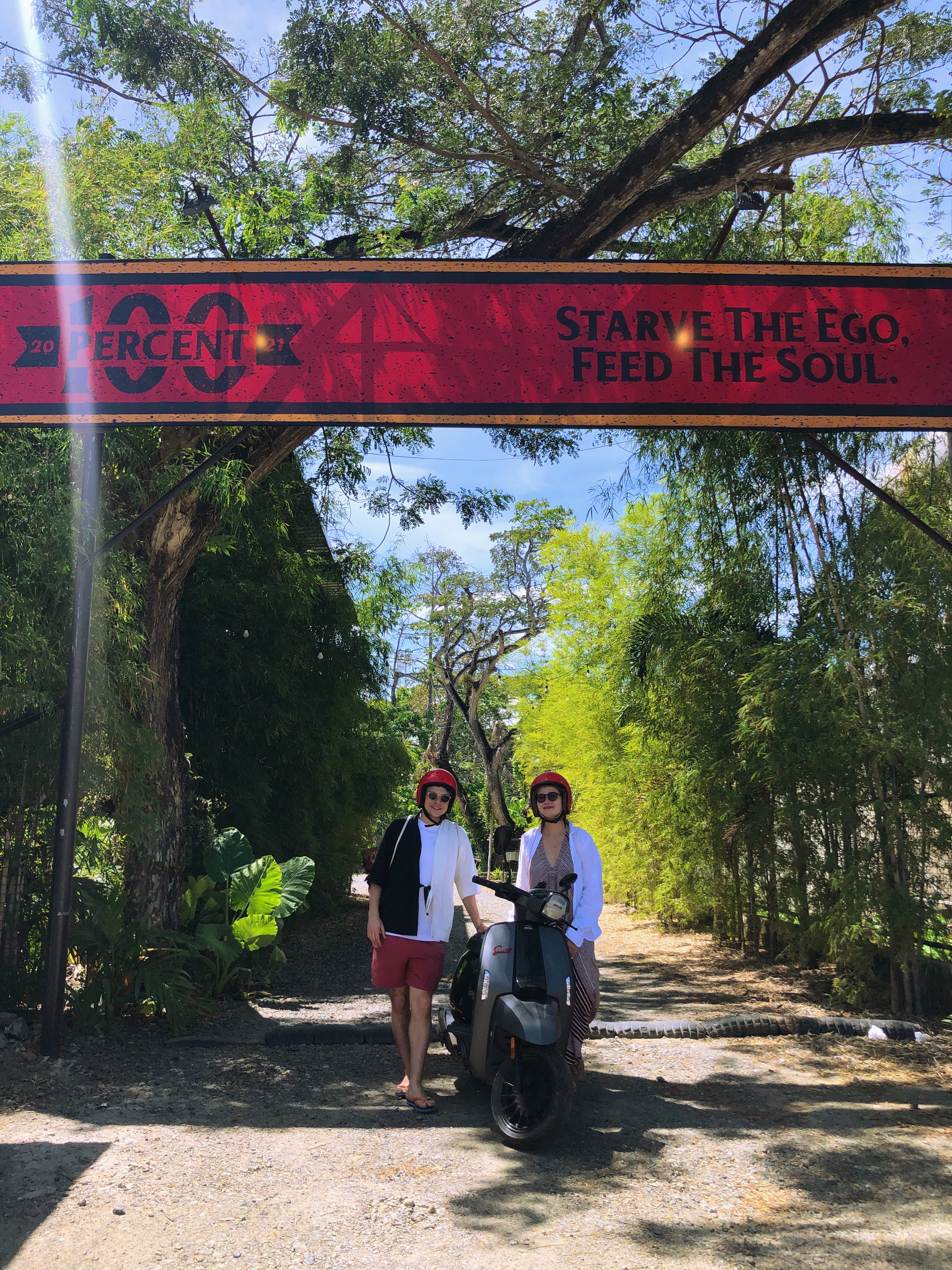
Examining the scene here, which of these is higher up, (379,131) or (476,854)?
(379,131)

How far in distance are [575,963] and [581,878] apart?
331mm

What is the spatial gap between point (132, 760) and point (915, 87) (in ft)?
21.4

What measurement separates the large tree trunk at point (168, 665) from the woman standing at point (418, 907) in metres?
2.11

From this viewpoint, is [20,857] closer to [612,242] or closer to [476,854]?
[612,242]

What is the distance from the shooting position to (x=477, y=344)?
447 cm

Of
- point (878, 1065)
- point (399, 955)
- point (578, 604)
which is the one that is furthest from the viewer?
point (578, 604)

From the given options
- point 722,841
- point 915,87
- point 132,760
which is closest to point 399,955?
point 132,760

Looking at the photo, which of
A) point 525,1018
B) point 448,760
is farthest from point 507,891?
point 448,760

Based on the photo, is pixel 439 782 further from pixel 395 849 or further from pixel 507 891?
pixel 507 891

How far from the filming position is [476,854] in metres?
25.9

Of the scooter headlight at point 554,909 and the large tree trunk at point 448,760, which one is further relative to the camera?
the large tree trunk at point 448,760

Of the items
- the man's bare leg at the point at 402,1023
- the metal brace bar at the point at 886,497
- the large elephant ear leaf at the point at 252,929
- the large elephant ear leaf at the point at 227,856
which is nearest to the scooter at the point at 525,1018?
the man's bare leg at the point at 402,1023

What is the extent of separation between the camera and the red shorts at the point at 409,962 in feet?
12.2

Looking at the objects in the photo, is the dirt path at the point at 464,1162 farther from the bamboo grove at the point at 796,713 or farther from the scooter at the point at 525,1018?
the bamboo grove at the point at 796,713
